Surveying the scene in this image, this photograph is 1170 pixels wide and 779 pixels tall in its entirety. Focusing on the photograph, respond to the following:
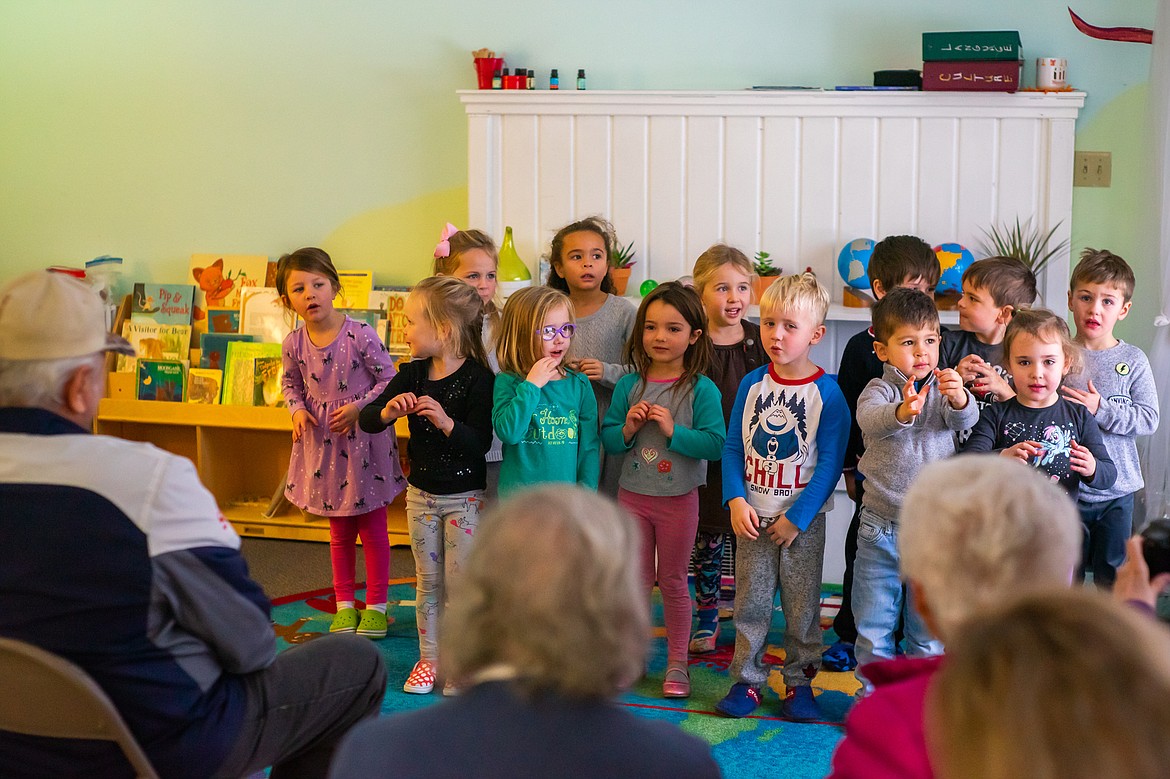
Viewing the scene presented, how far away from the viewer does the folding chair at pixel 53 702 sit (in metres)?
1.47

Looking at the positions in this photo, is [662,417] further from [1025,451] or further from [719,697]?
[1025,451]

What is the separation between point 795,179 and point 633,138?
→ 0.65m

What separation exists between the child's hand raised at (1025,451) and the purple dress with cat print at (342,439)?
1.82 meters

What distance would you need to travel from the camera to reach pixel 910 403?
8.60 ft

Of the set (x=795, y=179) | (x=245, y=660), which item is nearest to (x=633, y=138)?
(x=795, y=179)

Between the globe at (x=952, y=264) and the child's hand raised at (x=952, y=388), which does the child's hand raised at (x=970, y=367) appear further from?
the globe at (x=952, y=264)

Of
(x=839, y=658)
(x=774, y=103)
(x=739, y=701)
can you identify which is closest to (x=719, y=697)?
(x=739, y=701)

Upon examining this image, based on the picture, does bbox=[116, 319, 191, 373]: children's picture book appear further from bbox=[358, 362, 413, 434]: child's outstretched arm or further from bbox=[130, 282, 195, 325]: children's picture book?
bbox=[358, 362, 413, 434]: child's outstretched arm

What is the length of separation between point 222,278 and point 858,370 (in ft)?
9.63

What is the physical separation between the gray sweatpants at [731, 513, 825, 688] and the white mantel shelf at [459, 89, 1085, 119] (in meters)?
1.96

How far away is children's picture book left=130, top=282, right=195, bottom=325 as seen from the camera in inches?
193

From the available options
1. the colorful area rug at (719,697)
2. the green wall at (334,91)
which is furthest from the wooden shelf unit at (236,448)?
the colorful area rug at (719,697)

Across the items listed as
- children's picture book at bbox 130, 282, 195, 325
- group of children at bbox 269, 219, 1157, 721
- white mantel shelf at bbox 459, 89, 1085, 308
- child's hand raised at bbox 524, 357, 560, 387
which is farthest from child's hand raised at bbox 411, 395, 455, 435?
children's picture book at bbox 130, 282, 195, 325

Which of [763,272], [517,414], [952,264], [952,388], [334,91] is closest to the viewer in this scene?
[952,388]
